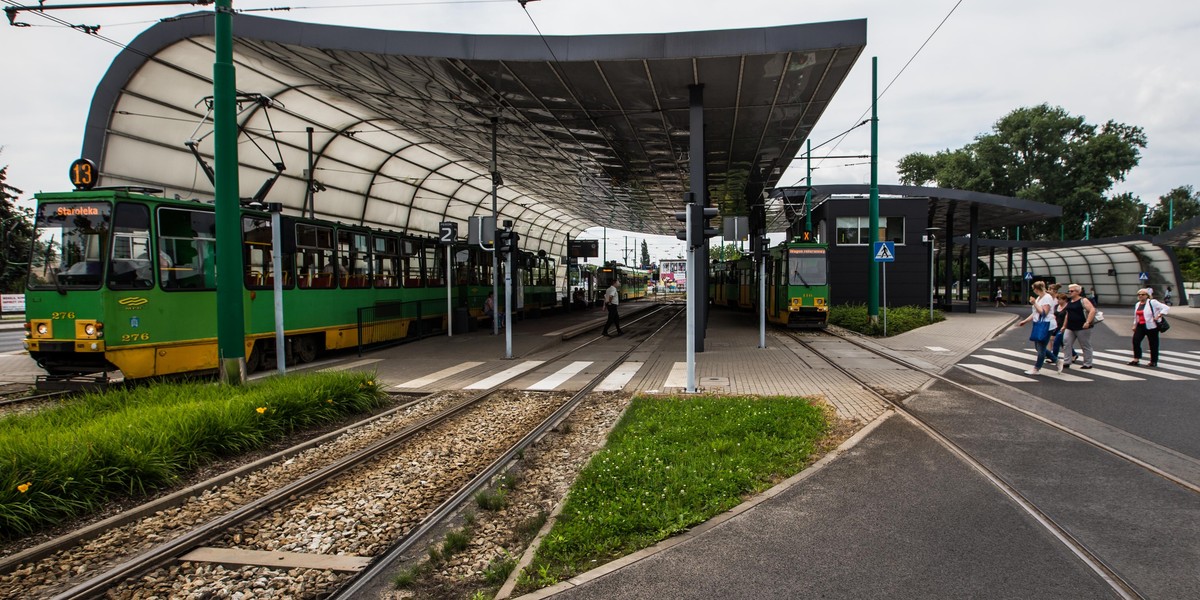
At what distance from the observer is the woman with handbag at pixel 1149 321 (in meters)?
12.2

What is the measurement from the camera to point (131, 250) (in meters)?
10.2

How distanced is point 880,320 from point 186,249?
19.1m

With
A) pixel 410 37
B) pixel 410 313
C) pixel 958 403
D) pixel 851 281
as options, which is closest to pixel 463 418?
pixel 958 403

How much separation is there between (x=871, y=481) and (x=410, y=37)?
40.3ft

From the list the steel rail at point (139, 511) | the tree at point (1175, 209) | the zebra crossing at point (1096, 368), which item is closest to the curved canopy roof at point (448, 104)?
the zebra crossing at point (1096, 368)

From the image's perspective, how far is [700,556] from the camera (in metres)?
4.06

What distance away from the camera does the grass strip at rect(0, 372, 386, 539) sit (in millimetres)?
4825

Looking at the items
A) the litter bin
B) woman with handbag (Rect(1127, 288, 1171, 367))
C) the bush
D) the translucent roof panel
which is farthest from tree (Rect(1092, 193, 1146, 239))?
the litter bin

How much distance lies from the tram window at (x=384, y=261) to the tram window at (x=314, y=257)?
195 centimetres

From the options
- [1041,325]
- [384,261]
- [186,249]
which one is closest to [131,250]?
[186,249]

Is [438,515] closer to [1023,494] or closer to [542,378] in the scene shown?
[1023,494]

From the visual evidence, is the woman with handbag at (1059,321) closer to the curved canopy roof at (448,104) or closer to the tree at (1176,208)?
the curved canopy roof at (448,104)

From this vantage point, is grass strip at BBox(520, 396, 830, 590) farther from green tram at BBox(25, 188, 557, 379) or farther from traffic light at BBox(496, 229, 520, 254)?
traffic light at BBox(496, 229, 520, 254)

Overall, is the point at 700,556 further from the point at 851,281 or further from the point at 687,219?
the point at 851,281
